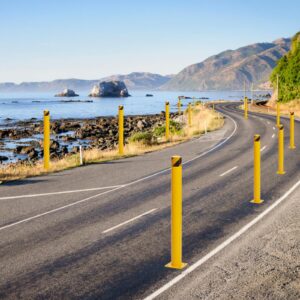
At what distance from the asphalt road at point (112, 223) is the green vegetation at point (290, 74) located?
2028 inches

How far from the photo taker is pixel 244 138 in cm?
2831

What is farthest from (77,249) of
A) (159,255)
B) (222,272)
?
(222,272)

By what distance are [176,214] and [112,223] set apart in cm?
319

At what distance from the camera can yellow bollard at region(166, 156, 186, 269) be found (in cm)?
634

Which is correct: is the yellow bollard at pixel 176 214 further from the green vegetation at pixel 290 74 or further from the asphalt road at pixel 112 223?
the green vegetation at pixel 290 74

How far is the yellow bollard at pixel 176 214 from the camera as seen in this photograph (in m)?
6.34

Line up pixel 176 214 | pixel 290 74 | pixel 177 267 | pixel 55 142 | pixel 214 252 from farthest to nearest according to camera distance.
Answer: pixel 290 74, pixel 55 142, pixel 214 252, pixel 177 267, pixel 176 214

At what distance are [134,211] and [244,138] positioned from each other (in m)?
19.2

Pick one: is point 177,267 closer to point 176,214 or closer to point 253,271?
point 176,214

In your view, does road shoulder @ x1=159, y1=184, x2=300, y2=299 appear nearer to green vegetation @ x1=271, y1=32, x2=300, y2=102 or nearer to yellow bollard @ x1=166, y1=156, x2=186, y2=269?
yellow bollard @ x1=166, y1=156, x2=186, y2=269

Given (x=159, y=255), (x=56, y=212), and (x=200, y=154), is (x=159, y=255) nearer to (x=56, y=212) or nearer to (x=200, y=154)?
(x=56, y=212)

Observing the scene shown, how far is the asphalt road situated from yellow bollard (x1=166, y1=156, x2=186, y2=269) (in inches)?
7.7

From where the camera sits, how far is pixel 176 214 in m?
6.46

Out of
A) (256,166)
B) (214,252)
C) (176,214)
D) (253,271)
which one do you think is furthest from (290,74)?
(176,214)
